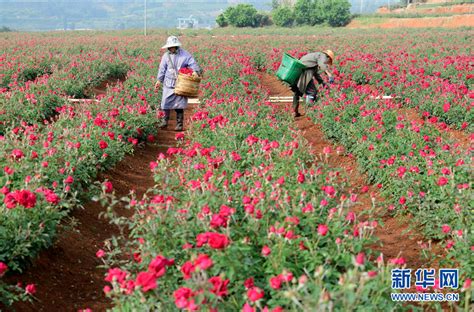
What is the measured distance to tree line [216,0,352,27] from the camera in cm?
7169

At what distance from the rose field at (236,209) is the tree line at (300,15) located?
64251 millimetres

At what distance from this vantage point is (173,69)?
8820mm

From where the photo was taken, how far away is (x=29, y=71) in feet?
46.6

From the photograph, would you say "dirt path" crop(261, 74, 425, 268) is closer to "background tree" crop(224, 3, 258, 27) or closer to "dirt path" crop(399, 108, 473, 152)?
"dirt path" crop(399, 108, 473, 152)

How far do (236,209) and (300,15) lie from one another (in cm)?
7516

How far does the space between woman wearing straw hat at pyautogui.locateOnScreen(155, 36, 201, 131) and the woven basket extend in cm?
15

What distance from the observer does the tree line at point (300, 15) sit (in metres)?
71.7

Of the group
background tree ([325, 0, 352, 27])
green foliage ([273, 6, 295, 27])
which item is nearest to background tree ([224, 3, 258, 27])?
green foliage ([273, 6, 295, 27])

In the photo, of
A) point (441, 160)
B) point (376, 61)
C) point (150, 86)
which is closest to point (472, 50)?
point (376, 61)

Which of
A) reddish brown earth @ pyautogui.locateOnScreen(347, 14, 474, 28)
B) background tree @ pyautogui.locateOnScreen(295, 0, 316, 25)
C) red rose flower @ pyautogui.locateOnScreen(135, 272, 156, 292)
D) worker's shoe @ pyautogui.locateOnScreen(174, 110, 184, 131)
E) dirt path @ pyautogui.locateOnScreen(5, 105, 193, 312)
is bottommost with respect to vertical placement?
dirt path @ pyautogui.locateOnScreen(5, 105, 193, 312)

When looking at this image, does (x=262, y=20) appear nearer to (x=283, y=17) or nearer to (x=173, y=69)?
(x=283, y=17)

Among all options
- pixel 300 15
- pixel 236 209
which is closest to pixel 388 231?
pixel 236 209

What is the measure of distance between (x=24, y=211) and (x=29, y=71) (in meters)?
11.3

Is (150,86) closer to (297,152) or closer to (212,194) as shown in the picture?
(297,152)
